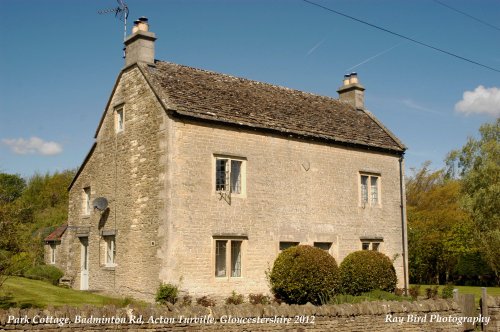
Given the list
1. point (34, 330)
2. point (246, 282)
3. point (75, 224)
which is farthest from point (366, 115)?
point (34, 330)

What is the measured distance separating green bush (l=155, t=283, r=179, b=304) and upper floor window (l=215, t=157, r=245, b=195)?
13.3 feet

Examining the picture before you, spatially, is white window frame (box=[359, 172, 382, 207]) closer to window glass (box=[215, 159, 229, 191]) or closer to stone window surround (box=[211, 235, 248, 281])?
stone window surround (box=[211, 235, 248, 281])

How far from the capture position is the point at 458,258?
124 feet

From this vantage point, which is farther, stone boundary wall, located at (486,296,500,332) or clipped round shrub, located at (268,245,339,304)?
clipped round shrub, located at (268,245,339,304)

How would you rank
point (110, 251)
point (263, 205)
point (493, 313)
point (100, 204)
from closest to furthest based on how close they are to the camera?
1. point (493, 313)
2. point (263, 205)
3. point (100, 204)
4. point (110, 251)

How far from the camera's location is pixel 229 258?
19641 millimetres

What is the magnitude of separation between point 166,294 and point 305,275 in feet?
16.4

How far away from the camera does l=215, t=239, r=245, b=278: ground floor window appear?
19.6 metres

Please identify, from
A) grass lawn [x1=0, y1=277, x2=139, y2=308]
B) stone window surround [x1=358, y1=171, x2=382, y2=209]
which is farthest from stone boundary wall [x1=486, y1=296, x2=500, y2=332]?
grass lawn [x1=0, y1=277, x2=139, y2=308]

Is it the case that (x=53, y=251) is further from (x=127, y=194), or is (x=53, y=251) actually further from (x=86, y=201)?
(x=127, y=194)

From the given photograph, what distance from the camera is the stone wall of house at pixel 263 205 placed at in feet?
61.5

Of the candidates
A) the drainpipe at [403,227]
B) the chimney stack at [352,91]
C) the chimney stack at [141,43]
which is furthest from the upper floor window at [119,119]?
the drainpipe at [403,227]

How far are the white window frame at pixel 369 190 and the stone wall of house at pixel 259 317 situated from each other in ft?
34.5

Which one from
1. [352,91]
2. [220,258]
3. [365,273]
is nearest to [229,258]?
[220,258]
